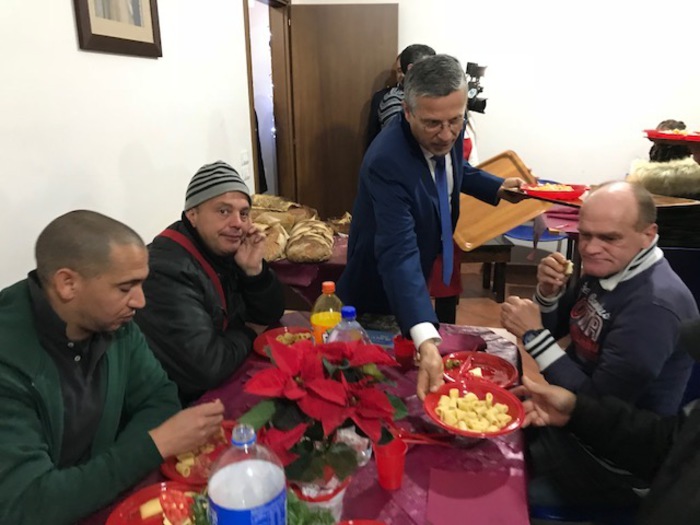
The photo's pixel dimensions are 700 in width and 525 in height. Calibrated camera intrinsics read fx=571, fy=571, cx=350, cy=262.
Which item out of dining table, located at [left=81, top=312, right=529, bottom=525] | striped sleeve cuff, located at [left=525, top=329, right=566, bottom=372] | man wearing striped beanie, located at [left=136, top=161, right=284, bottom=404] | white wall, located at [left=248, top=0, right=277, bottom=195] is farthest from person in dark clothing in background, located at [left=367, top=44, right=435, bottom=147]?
dining table, located at [left=81, top=312, right=529, bottom=525]

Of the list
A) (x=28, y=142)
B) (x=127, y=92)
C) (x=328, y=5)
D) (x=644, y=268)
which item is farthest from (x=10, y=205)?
(x=328, y=5)

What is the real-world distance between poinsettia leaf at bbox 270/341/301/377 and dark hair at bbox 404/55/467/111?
1.01m

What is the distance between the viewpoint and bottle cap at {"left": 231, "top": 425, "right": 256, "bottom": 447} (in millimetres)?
883

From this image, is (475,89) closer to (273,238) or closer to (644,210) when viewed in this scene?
(273,238)

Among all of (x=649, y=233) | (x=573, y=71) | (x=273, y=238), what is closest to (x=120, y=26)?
(x=273, y=238)

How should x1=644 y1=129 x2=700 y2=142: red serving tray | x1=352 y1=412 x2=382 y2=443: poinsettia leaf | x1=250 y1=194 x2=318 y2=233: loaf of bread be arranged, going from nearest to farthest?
x1=352 y1=412 x2=382 y2=443: poinsettia leaf < x1=644 y1=129 x2=700 y2=142: red serving tray < x1=250 y1=194 x2=318 y2=233: loaf of bread

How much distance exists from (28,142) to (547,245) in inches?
172

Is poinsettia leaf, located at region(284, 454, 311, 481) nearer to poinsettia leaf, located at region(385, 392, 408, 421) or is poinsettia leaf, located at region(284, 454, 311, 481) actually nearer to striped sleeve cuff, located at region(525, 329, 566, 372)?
poinsettia leaf, located at region(385, 392, 408, 421)

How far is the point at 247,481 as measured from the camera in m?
0.92

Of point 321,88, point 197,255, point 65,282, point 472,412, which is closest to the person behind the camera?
point 65,282

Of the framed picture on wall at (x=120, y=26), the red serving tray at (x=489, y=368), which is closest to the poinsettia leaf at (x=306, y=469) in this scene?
the red serving tray at (x=489, y=368)

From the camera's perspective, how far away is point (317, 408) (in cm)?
90

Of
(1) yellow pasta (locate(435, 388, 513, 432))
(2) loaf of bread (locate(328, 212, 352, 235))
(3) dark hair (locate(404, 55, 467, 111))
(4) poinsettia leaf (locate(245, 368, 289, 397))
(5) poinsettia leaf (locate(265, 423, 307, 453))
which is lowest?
(2) loaf of bread (locate(328, 212, 352, 235))

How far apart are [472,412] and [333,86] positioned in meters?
4.00
